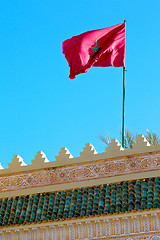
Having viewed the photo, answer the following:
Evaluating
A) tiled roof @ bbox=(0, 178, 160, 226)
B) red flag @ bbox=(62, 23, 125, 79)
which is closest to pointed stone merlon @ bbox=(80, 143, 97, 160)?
tiled roof @ bbox=(0, 178, 160, 226)

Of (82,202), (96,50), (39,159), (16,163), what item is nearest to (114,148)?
(82,202)

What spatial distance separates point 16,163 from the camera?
55.6ft

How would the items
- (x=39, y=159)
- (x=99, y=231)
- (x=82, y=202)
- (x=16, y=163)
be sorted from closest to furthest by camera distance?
(x=99, y=231), (x=82, y=202), (x=39, y=159), (x=16, y=163)

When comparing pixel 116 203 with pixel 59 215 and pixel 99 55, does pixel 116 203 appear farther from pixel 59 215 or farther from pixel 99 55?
pixel 99 55

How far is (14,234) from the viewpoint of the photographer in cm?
1598

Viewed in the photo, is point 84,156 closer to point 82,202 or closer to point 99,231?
point 82,202

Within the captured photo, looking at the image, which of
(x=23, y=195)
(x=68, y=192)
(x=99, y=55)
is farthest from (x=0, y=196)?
(x=99, y=55)

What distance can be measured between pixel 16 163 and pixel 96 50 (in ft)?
12.6

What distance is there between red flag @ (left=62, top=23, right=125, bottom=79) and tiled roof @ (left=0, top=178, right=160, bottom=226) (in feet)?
11.7

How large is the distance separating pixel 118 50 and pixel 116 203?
4.77m

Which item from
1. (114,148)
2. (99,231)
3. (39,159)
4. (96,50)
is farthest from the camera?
(96,50)

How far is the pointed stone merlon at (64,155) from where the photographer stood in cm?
1638

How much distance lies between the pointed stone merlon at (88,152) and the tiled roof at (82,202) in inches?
32.1

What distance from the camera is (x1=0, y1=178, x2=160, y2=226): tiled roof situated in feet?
49.0
